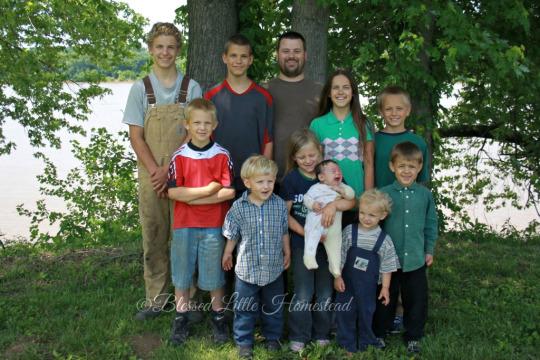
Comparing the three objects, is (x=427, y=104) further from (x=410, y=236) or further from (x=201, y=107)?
(x=201, y=107)

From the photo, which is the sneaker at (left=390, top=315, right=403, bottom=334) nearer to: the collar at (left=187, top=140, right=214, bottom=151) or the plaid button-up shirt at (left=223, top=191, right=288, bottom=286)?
the plaid button-up shirt at (left=223, top=191, right=288, bottom=286)

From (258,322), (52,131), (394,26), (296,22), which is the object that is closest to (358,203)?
(258,322)

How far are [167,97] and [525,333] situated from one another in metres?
3.28

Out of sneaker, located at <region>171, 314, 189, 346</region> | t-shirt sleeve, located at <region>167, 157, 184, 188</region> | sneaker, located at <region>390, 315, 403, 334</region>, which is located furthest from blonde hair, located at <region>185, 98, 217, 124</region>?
sneaker, located at <region>390, 315, 403, 334</region>

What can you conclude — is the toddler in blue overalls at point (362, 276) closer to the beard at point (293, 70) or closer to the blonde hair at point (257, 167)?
the blonde hair at point (257, 167)

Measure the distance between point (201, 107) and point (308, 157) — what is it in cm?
81

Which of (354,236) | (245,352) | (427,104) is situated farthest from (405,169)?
(427,104)

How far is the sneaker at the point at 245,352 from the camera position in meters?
3.77

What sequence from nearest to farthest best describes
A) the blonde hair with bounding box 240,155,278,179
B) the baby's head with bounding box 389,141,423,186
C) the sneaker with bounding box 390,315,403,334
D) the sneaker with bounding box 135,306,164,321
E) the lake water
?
the blonde hair with bounding box 240,155,278,179 < the baby's head with bounding box 389,141,423,186 < the sneaker with bounding box 390,315,403,334 < the sneaker with bounding box 135,306,164,321 < the lake water

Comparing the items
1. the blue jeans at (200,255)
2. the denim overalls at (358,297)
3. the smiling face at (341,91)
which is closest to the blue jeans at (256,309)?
the blue jeans at (200,255)

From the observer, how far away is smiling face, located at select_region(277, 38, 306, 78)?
4137mm

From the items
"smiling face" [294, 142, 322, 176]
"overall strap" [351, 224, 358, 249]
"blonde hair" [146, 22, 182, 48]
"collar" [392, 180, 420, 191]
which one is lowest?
"overall strap" [351, 224, 358, 249]

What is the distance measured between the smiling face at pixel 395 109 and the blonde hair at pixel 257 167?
976 millimetres

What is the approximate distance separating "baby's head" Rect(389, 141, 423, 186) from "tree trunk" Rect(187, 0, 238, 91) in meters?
2.08
